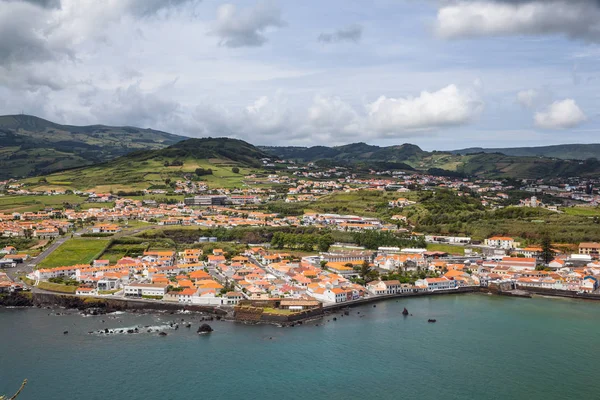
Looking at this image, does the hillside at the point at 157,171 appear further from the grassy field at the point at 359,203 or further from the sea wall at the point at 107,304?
the sea wall at the point at 107,304

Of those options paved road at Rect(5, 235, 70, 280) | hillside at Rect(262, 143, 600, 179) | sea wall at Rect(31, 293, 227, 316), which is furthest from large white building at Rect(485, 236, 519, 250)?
hillside at Rect(262, 143, 600, 179)

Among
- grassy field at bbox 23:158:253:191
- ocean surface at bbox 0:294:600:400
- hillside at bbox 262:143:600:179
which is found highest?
hillside at bbox 262:143:600:179

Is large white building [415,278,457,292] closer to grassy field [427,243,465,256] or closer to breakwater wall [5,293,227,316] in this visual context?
grassy field [427,243,465,256]

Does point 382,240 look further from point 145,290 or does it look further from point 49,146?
point 49,146

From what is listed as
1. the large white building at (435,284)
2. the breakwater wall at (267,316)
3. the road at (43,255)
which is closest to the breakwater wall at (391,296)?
the large white building at (435,284)

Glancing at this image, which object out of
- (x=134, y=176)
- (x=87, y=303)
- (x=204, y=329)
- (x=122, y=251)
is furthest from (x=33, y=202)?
(x=204, y=329)

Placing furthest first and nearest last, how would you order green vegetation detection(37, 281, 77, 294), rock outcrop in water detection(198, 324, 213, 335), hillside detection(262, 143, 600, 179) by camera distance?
hillside detection(262, 143, 600, 179), green vegetation detection(37, 281, 77, 294), rock outcrop in water detection(198, 324, 213, 335)
